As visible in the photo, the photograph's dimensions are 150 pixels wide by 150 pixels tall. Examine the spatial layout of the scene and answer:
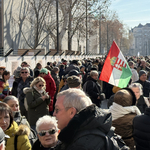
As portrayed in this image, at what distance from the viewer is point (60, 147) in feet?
6.97

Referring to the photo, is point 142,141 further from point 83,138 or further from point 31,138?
point 83,138

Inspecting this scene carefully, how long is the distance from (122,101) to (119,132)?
41 centimetres

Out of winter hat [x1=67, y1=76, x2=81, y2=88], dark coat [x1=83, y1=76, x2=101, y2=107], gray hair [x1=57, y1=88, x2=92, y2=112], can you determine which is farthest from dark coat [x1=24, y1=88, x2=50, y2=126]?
gray hair [x1=57, y1=88, x2=92, y2=112]

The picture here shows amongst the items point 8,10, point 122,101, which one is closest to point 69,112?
point 122,101

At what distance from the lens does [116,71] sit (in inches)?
251

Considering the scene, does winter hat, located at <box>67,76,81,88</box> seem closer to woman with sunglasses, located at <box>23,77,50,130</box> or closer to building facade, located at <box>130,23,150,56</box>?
woman with sunglasses, located at <box>23,77,50,130</box>

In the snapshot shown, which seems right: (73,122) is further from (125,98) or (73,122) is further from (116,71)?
(116,71)

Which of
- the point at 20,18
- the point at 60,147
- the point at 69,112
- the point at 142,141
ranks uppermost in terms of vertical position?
the point at 20,18

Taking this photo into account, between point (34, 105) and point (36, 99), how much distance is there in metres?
0.12

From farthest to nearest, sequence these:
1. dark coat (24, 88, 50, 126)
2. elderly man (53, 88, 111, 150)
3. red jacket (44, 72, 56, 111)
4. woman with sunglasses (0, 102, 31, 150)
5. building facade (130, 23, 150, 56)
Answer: building facade (130, 23, 150, 56) → red jacket (44, 72, 56, 111) → dark coat (24, 88, 50, 126) → woman with sunglasses (0, 102, 31, 150) → elderly man (53, 88, 111, 150)

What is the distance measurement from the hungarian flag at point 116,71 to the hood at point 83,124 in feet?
13.6

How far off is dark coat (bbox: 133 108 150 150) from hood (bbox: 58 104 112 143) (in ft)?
4.60

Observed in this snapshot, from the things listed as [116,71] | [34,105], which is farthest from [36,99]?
[116,71]

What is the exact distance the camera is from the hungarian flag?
630 cm
